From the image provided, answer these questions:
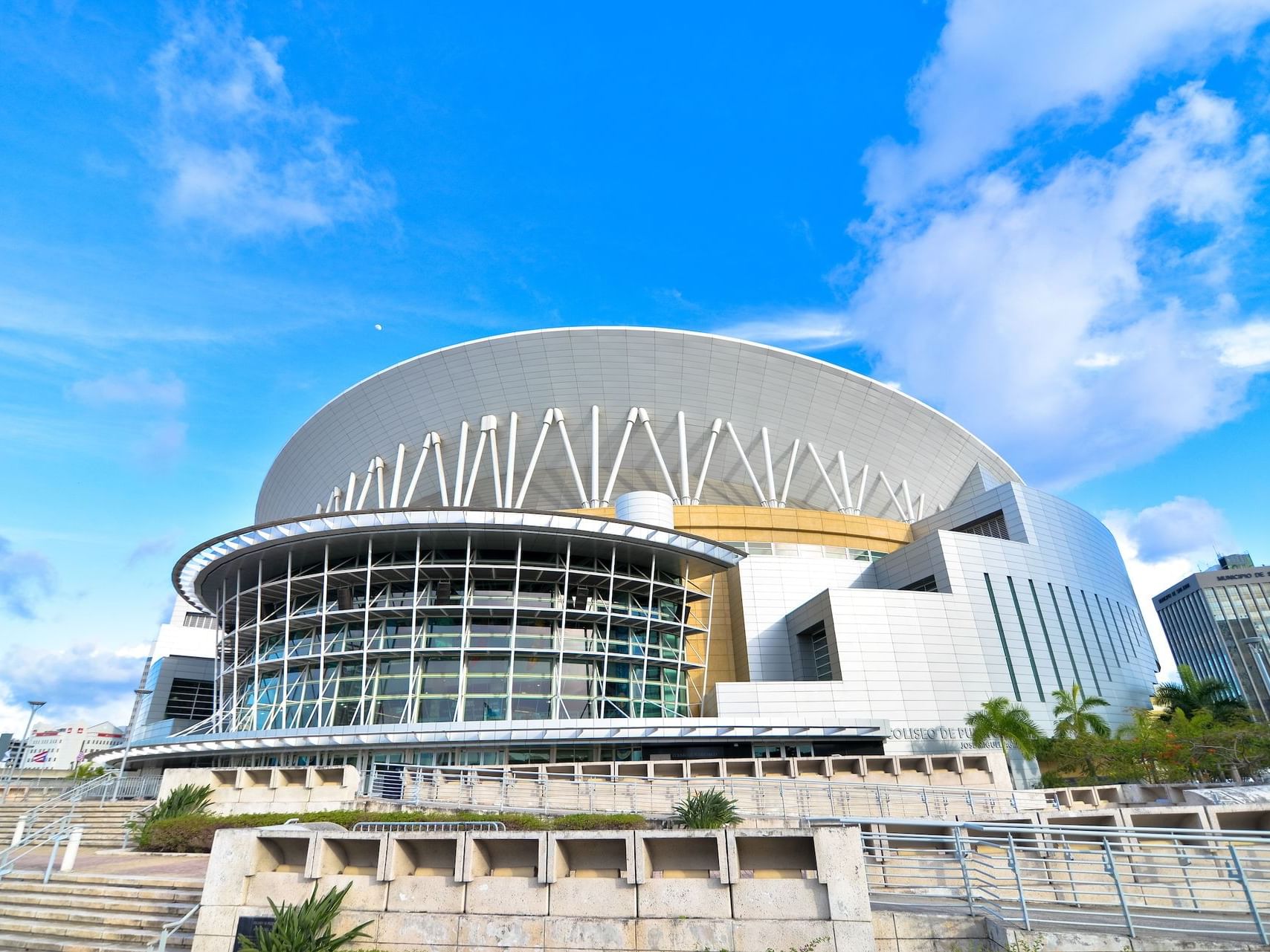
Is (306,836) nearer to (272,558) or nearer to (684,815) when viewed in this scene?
(684,815)

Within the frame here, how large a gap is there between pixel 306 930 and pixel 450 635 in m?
27.4

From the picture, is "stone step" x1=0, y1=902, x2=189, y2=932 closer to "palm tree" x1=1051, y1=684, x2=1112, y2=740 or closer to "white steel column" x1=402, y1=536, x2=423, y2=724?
"white steel column" x1=402, y1=536, x2=423, y2=724

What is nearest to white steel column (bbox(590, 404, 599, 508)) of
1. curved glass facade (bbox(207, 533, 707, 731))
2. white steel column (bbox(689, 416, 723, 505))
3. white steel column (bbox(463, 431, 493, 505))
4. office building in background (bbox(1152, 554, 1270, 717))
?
white steel column (bbox(689, 416, 723, 505))

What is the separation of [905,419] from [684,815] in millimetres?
49044

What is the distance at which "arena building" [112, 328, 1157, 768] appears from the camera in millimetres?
34812

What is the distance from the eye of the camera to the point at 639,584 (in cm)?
4025

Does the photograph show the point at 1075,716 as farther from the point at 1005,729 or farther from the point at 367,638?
the point at 367,638

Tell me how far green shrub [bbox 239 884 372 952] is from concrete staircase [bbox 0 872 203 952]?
304 centimetres

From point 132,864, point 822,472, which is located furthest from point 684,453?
point 132,864

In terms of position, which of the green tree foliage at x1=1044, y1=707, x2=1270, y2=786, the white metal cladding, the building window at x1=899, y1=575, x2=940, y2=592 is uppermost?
the white metal cladding

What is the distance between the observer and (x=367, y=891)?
32.1ft

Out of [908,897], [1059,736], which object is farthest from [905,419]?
[908,897]

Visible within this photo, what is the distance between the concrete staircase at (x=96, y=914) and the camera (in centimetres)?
1162

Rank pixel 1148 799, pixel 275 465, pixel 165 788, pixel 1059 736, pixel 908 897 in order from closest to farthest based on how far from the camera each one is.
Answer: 1. pixel 908 897
2. pixel 165 788
3. pixel 1148 799
4. pixel 1059 736
5. pixel 275 465
